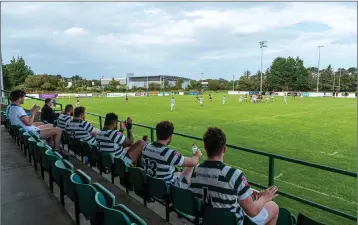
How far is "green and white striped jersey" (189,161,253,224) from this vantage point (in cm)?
255

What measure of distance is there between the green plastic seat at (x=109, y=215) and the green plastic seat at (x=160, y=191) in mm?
986

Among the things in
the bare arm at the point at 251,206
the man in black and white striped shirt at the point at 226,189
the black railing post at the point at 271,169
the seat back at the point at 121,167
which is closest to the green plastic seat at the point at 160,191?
the seat back at the point at 121,167

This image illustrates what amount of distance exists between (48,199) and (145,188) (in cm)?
140

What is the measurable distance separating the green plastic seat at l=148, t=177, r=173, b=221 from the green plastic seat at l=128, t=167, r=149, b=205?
9 centimetres

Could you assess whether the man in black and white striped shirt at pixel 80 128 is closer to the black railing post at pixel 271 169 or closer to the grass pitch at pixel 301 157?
the black railing post at pixel 271 169

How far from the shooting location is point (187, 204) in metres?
3.09

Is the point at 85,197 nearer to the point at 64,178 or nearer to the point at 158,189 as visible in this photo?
the point at 64,178

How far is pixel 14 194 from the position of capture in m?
4.32

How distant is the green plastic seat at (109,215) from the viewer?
2.14 metres

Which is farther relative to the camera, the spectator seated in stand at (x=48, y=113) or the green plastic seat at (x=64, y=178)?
the spectator seated in stand at (x=48, y=113)

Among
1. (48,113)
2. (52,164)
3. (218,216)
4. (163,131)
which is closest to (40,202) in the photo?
(52,164)

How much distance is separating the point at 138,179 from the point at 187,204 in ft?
3.13

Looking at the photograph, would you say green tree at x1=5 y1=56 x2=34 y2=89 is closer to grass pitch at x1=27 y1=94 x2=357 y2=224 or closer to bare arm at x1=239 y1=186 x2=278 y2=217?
grass pitch at x1=27 y1=94 x2=357 y2=224

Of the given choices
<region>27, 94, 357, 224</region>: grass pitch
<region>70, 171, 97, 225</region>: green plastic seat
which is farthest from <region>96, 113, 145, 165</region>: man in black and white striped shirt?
<region>27, 94, 357, 224</region>: grass pitch
